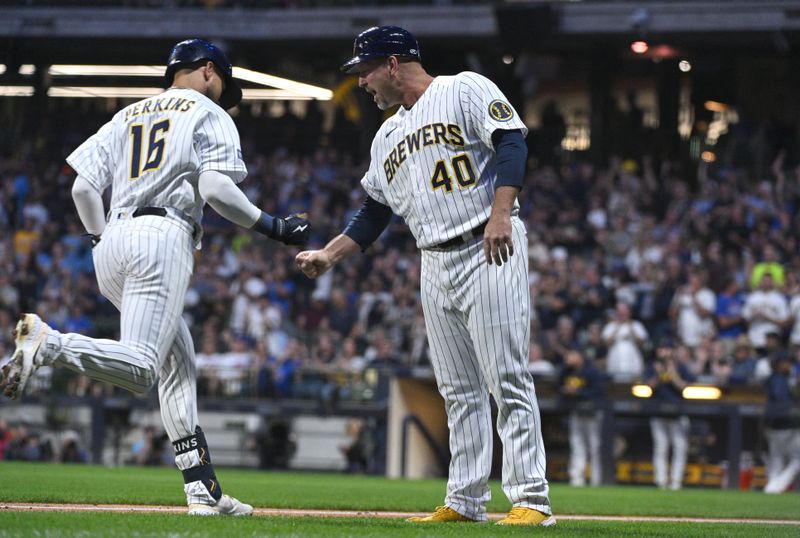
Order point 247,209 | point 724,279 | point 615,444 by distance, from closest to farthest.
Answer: point 247,209 < point 615,444 < point 724,279

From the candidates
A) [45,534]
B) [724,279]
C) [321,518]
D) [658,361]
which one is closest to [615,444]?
[658,361]

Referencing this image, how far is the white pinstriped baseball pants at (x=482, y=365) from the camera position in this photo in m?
5.43

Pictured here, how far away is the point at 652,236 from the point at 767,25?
431cm

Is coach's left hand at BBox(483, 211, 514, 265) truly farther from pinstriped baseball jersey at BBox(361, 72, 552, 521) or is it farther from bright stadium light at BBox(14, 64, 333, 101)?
bright stadium light at BBox(14, 64, 333, 101)

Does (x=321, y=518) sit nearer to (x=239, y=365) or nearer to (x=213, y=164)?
(x=213, y=164)

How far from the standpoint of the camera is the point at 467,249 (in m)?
5.54

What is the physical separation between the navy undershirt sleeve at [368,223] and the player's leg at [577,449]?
26.3ft

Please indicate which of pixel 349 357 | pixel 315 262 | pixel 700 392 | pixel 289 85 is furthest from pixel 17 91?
pixel 315 262

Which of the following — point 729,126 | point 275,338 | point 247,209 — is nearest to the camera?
point 247,209

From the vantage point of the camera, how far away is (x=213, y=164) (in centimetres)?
552

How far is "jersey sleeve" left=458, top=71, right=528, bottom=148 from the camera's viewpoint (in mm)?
5434

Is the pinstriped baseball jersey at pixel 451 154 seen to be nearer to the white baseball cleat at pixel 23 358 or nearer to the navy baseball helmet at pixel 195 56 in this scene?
the navy baseball helmet at pixel 195 56

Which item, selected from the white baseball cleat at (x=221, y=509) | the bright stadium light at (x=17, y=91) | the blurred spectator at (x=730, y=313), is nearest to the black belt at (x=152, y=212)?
the white baseball cleat at (x=221, y=509)

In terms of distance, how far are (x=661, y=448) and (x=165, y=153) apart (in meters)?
9.16
